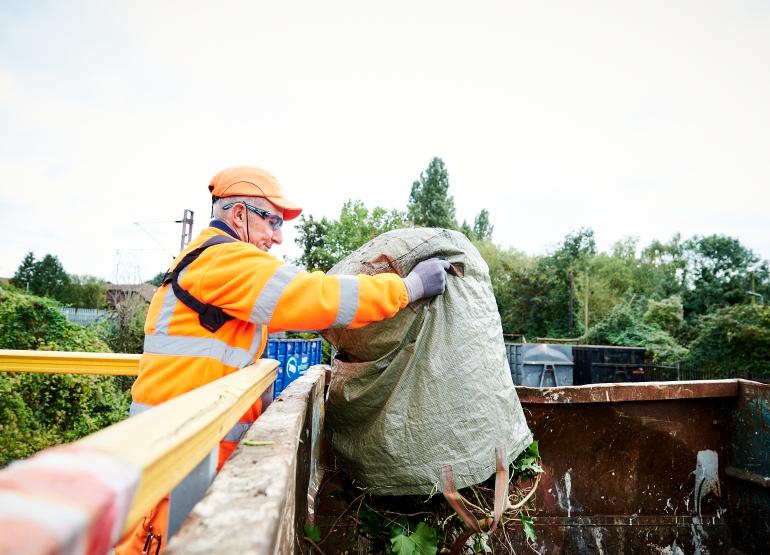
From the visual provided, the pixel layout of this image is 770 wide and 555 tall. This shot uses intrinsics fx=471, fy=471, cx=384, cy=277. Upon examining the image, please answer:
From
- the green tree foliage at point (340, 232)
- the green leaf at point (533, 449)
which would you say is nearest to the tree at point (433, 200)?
the green tree foliage at point (340, 232)

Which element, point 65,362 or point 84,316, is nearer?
point 65,362

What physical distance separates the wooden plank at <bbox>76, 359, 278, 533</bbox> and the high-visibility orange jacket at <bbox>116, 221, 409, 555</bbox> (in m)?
0.54

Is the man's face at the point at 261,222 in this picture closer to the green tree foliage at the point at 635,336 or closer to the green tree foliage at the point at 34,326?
the green tree foliage at the point at 34,326

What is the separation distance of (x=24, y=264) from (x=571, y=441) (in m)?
55.2

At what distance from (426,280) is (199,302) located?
81 cm

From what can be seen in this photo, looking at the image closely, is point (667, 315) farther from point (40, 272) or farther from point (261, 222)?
point (40, 272)

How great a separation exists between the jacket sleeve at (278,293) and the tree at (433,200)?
35.8m

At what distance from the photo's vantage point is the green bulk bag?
1.75m

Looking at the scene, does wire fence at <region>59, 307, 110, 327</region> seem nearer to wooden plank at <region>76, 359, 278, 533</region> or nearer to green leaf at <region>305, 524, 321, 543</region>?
green leaf at <region>305, 524, 321, 543</region>

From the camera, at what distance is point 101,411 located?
5367 millimetres

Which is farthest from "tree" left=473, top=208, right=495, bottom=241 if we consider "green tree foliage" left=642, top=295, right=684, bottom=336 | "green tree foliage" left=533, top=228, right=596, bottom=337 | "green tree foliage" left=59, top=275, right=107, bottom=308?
"green tree foliage" left=59, top=275, right=107, bottom=308

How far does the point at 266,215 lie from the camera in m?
1.89

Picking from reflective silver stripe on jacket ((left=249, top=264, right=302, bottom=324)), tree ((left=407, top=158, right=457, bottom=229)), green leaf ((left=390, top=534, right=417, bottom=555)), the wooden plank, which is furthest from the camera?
tree ((left=407, top=158, right=457, bottom=229))

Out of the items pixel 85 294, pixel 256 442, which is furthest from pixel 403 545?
pixel 85 294
